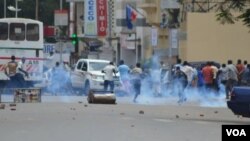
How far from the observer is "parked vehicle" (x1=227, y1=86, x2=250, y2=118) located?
18453mm

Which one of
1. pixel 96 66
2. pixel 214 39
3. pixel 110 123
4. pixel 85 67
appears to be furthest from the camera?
pixel 214 39

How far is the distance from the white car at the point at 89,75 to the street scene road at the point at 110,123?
12482 mm

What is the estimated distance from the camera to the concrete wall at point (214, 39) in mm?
47688

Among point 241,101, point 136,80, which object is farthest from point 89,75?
point 241,101

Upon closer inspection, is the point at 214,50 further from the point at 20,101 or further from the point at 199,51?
the point at 20,101

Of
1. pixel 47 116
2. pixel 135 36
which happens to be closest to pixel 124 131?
pixel 47 116

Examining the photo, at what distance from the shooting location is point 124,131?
17.0m

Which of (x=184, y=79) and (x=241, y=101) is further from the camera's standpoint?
(x=184, y=79)

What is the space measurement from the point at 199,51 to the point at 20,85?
20.0 m

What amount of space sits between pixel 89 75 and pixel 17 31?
4.29m

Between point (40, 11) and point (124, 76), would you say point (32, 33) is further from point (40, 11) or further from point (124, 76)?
point (40, 11)

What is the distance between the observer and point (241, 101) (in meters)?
18.5

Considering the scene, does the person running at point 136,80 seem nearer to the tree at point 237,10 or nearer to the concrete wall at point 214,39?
the tree at point 237,10

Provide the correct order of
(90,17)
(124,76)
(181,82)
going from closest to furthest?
(181,82) → (124,76) → (90,17)
